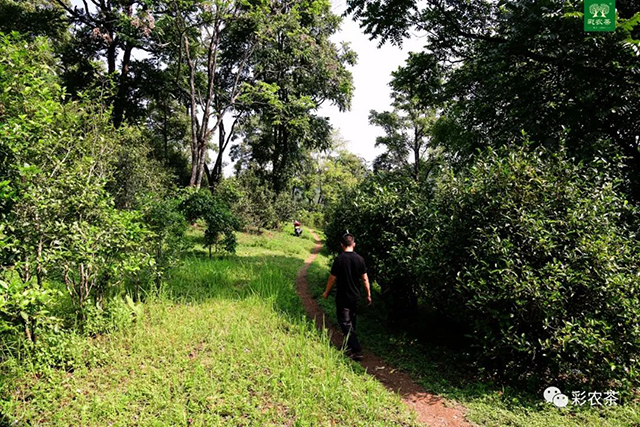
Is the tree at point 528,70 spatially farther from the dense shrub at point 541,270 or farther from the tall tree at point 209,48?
the tall tree at point 209,48

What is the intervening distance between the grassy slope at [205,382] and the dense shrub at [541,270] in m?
1.85

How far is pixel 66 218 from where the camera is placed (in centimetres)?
404

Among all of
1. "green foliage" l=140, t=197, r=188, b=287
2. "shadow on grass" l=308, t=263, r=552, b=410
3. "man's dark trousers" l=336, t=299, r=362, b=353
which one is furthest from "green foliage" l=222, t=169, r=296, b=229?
"man's dark trousers" l=336, t=299, r=362, b=353

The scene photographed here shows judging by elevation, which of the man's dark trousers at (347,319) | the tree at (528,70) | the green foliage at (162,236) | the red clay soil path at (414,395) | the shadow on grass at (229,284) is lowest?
the red clay soil path at (414,395)

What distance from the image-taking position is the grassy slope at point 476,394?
3.38m

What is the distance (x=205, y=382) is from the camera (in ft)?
11.9

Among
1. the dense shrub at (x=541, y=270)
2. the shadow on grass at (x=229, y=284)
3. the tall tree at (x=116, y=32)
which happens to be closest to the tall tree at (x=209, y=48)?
the tall tree at (x=116, y=32)

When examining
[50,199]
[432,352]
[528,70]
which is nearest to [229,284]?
[50,199]

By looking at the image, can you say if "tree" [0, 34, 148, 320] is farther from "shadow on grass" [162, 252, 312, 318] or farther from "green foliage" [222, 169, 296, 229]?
"green foliage" [222, 169, 296, 229]

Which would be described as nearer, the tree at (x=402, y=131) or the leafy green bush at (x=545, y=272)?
the leafy green bush at (x=545, y=272)

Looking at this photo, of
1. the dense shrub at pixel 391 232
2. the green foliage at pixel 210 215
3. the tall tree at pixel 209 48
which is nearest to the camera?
the dense shrub at pixel 391 232

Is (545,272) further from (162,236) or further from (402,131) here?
(402,131)

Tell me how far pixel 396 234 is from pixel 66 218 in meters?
5.55

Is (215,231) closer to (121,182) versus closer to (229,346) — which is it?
(121,182)
